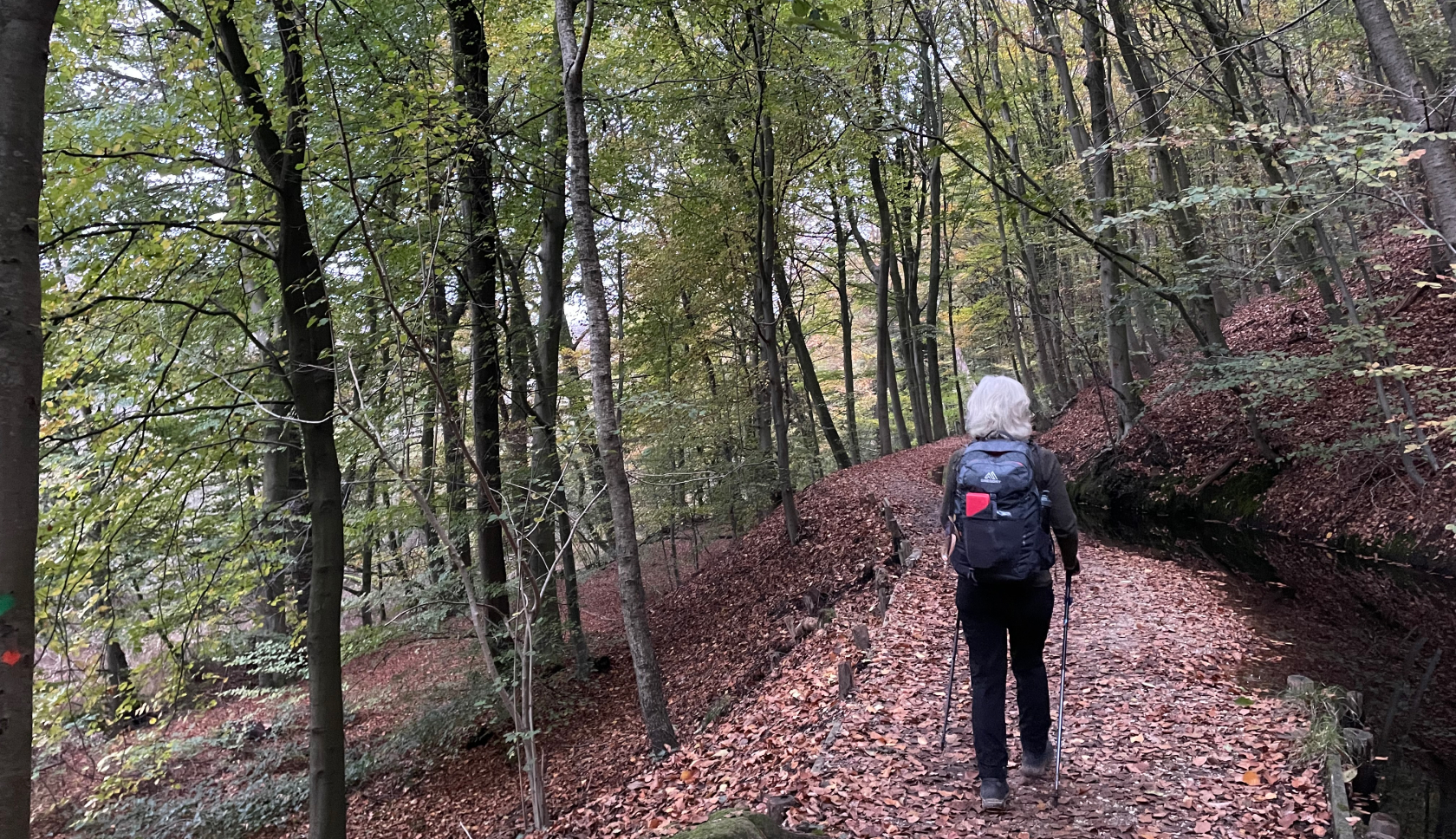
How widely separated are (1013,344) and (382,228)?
75.4 ft

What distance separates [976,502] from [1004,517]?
14 cm

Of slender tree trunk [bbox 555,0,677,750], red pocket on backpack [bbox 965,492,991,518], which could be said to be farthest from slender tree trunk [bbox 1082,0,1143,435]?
red pocket on backpack [bbox 965,492,991,518]

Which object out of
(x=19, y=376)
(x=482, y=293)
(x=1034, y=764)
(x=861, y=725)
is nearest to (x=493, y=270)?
(x=482, y=293)

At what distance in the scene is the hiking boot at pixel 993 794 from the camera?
3504 mm

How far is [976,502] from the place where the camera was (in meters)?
3.38

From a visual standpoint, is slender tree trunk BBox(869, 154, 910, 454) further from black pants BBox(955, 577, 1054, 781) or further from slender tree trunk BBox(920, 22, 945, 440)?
black pants BBox(955, 577, 1054, 781)

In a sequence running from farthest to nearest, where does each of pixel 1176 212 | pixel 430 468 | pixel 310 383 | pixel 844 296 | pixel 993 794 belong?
pixel 844 296, pixel 1176 212, pixel 430 468, pixel 310 383, pixel 993 794

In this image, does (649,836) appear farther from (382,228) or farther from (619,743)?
(382,228)

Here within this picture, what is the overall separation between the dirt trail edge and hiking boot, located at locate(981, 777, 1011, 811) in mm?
50

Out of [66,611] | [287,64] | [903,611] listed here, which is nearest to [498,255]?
[287,64]

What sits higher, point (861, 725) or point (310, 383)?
point (310, 383)

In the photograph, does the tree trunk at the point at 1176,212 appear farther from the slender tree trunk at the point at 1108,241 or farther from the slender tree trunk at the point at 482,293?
the slender tree trunk at the point at 482,293

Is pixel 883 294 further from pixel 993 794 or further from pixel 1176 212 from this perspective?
pixel 993 794

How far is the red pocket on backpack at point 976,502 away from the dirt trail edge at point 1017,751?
1.52m
